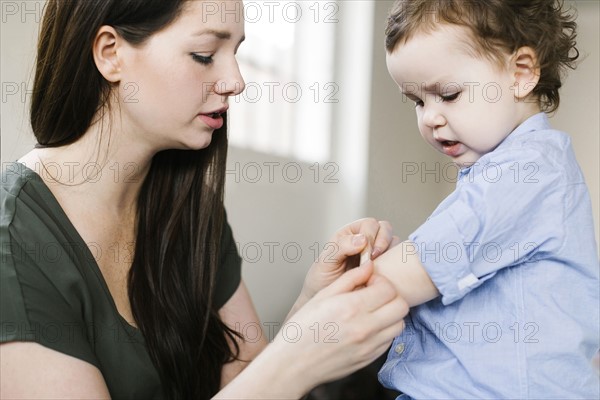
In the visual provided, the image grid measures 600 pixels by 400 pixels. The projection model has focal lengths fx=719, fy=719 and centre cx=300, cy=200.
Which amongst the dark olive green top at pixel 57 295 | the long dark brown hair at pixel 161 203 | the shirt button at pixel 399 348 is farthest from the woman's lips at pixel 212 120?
the shirt button at pixel 399 348

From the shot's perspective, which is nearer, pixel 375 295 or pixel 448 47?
pixel 375 295

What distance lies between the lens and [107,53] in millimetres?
1265

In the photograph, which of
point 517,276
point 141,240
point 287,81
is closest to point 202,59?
point 141,240

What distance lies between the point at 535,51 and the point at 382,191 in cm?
263

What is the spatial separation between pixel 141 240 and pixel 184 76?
378 mm

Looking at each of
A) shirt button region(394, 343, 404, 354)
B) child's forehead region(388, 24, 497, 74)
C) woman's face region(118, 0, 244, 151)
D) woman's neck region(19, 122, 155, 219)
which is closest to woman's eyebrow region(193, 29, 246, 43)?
woman's face region(118, 0, 244, 151)

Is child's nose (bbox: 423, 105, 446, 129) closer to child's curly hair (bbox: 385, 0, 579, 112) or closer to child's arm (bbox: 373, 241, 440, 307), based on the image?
child's curly hair (bbox: 385, 0, 579, 112)

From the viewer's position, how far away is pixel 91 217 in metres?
1.33

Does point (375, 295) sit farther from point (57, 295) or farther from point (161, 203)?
point (161, 203)

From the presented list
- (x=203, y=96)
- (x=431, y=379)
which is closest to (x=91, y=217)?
(x=203, y=96)

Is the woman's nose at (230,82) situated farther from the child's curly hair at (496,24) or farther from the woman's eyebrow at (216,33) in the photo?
the child's curly hair at (496,24)

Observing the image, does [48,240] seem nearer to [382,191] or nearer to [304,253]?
[304,253]

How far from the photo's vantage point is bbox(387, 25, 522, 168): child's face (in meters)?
1.08

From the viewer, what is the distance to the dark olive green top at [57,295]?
109 centimetres
